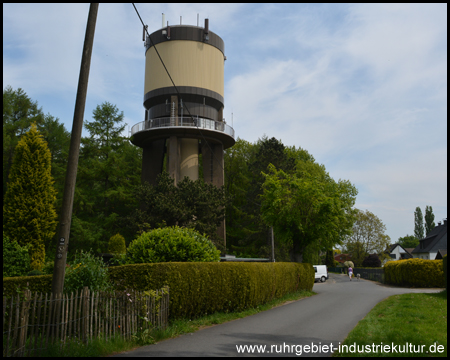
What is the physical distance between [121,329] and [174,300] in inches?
115

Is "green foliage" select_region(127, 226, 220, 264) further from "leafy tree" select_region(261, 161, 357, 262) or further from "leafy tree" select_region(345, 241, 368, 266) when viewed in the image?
"leafy tree" select_region(345, 241, 368, 266)

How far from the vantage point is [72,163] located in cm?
869

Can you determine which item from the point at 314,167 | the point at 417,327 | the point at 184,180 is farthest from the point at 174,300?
the point at 314,167

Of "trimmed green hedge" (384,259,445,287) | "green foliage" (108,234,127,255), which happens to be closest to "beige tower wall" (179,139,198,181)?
"green foliage" (108,234,127,255)

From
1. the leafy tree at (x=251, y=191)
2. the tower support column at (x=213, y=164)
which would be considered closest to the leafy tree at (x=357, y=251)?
the leafy tree at (x=251, y=191)

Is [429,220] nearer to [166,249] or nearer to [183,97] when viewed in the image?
[183,97]

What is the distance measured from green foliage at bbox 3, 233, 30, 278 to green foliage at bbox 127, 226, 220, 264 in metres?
9.51

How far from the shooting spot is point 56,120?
50.6m

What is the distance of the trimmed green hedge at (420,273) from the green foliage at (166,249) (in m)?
22.8

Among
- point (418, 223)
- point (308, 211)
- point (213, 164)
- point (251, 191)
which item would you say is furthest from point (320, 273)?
point (418, 223)

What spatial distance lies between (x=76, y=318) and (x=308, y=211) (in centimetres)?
2178

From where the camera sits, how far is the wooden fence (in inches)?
286

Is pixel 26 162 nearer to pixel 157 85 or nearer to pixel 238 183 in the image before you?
pixel 157 85

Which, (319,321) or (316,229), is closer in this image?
(319,321)
